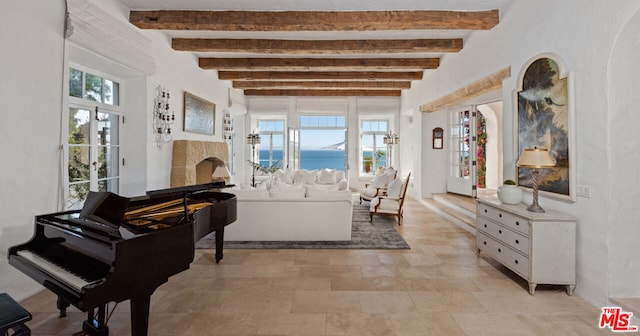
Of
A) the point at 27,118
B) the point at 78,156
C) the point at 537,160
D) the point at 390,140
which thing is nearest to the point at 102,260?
the point at 27,118

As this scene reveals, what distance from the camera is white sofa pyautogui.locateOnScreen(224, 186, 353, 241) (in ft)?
14.2

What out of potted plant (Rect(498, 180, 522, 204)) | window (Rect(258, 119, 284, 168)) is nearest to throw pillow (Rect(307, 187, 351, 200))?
potted plant (Rect(498, 180, 522, 204))

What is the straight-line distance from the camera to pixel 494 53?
4211 mm

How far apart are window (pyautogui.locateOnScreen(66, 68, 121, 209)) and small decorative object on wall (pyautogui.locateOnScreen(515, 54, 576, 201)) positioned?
5430 millimetres

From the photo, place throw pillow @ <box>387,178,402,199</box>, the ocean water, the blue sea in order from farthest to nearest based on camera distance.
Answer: the ocean water
the blue sea
throw pillow @ <box>387,178,402,199</box>

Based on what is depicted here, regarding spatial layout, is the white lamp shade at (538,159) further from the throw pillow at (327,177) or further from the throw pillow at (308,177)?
the throw pillow at (308,177)

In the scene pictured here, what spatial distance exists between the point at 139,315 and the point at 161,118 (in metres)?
3.69

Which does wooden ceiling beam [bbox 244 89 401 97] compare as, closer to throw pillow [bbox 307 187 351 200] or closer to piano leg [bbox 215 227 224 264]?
throw pillow [bbox 307 187 351 200]

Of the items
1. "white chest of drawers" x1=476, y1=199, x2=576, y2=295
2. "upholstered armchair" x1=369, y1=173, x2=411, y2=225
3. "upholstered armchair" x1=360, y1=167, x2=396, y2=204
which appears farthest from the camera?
"upholstered armchair" x1=360, y1=167, x2=396, y2=204

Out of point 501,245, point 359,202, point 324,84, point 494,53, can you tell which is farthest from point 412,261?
point 324,84

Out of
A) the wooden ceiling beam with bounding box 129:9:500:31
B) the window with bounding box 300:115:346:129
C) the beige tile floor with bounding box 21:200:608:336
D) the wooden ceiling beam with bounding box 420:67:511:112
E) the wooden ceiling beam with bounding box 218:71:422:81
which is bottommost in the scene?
the beige tile floor with bounding box 21:200:608:336

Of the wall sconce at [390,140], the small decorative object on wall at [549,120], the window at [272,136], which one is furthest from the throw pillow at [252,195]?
the wall sconce at [390,140]

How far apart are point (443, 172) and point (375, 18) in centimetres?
490

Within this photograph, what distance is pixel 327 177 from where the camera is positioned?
26.7 ft
